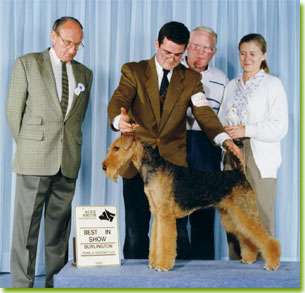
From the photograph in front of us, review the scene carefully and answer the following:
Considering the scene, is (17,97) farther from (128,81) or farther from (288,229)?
(288,229)

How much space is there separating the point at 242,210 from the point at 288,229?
1.28 m

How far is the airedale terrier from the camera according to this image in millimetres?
2041

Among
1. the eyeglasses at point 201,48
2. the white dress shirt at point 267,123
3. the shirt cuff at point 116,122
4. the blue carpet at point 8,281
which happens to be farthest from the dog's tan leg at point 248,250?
the blue carpet at point 8,281

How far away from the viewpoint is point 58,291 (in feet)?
6.36

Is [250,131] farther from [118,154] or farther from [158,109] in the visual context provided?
[118,154]

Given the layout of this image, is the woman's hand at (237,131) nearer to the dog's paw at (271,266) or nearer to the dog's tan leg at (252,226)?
the dog's tan leg at (252,226)

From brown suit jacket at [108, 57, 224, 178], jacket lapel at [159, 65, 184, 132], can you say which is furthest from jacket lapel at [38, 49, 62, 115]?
jacket lapel at [159, 65, 184, 132]

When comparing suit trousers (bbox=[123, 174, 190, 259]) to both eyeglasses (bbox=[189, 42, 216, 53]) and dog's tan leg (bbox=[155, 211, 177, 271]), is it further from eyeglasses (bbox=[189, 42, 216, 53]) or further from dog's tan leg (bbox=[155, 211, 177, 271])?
eyeglasses (bbox=[189, 42, 216, 53])

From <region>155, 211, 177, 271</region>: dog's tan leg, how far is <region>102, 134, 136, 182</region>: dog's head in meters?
0.31

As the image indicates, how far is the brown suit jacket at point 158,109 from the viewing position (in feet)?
7.69

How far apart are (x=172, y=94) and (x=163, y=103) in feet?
0.23

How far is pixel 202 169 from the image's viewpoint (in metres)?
2.74

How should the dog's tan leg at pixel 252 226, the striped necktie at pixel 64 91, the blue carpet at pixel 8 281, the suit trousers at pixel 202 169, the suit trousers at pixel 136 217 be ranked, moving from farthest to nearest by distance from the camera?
1. the blue carpet at pixel 8 281
2. the suit trousers at pixel 202 169
3. the striped necktie at pixel 64 91
4. the suit trousers at pixel 136 217
5. the dog's tan leg at pixel 252 226

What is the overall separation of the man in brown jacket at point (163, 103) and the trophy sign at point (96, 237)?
A: 0.27 metres
